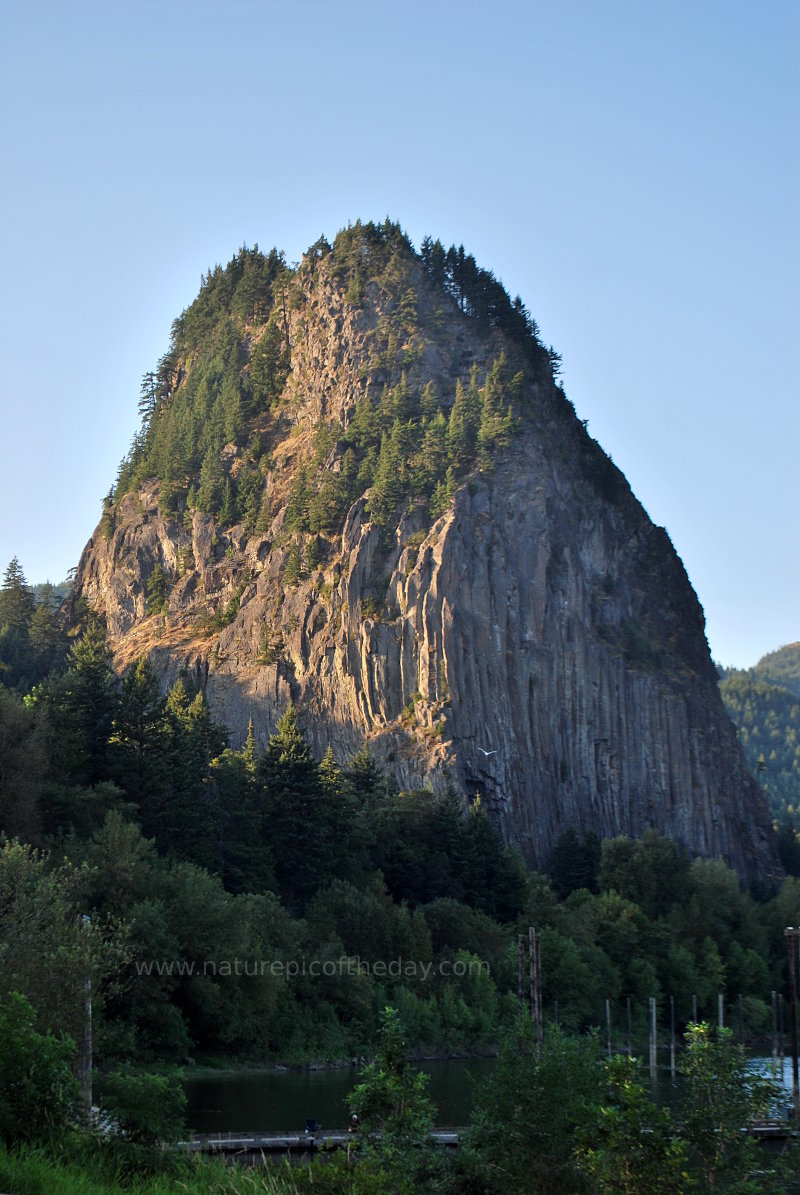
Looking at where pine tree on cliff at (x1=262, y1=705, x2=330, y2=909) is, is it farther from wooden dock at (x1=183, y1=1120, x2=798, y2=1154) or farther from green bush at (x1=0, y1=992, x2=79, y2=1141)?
green bush at (x1=0, y1=992, x2=79, y2=1141)

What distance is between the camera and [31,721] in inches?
2499

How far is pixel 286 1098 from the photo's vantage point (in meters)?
53.4

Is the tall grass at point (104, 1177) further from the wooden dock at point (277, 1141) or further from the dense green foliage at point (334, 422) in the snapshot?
the dense green foliage at point (334, 422)

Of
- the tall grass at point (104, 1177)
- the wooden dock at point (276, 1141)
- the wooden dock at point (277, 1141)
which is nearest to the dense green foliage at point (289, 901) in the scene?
the wooden dock at point (277, 1141)

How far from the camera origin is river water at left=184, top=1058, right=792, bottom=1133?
1828 inches

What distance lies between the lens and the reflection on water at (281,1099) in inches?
1829

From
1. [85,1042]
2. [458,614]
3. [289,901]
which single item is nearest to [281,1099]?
[85,1042]

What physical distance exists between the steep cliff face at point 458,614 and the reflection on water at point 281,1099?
52.6 metres

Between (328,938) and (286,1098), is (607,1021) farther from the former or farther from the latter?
(286,1098)

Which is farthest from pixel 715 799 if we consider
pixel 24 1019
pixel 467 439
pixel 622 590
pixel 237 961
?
pixel 24 1019

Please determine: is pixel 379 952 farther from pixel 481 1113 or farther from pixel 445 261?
pixel 445 261

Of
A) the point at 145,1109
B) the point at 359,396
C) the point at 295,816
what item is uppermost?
the point at 359,396

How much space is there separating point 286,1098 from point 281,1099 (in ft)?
1.27

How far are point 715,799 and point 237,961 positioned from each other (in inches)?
3545
